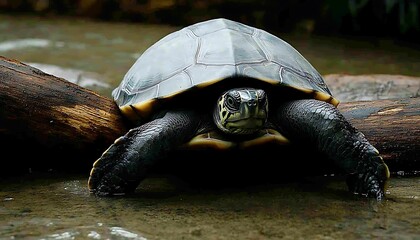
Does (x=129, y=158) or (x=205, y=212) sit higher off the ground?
(x=129, y=158)

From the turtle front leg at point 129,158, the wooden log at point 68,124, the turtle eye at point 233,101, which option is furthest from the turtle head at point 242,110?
the wooden log at point 68,124

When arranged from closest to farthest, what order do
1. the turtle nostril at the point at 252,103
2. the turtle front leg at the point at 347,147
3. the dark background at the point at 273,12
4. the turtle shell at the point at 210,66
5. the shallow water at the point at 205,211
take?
the shallow water at the point at 205,211
the turtle nostril at the point at 252,103
the turtle front leg at the point at 347,147
the turtle shell at the point at 210,66
the dark background at the point at 273,12

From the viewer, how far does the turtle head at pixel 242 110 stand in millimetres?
2426

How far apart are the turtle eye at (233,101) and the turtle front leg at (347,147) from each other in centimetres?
31

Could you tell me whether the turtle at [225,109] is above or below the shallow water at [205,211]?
above

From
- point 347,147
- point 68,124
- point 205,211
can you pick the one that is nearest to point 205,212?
point 205,211

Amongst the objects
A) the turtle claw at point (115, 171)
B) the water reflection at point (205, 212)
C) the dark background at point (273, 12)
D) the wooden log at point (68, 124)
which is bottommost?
the water reflection at point (205, 212)

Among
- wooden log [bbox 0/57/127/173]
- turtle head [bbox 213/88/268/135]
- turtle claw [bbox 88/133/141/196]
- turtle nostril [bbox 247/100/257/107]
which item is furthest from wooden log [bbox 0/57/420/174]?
turtle nostril [bbox 247/100/257/107]

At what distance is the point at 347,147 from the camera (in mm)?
2523

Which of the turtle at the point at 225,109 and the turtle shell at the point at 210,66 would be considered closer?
the turtle at the point at 225,109

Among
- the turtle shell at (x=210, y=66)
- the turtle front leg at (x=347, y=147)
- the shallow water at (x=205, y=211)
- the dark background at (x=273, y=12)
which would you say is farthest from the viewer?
the dark background at (x=273, y=12)

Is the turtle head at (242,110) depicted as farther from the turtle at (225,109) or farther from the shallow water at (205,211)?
the shallow water at (205,211)

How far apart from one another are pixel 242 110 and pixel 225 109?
0.10 m

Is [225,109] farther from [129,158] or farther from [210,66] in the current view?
[129,158]
